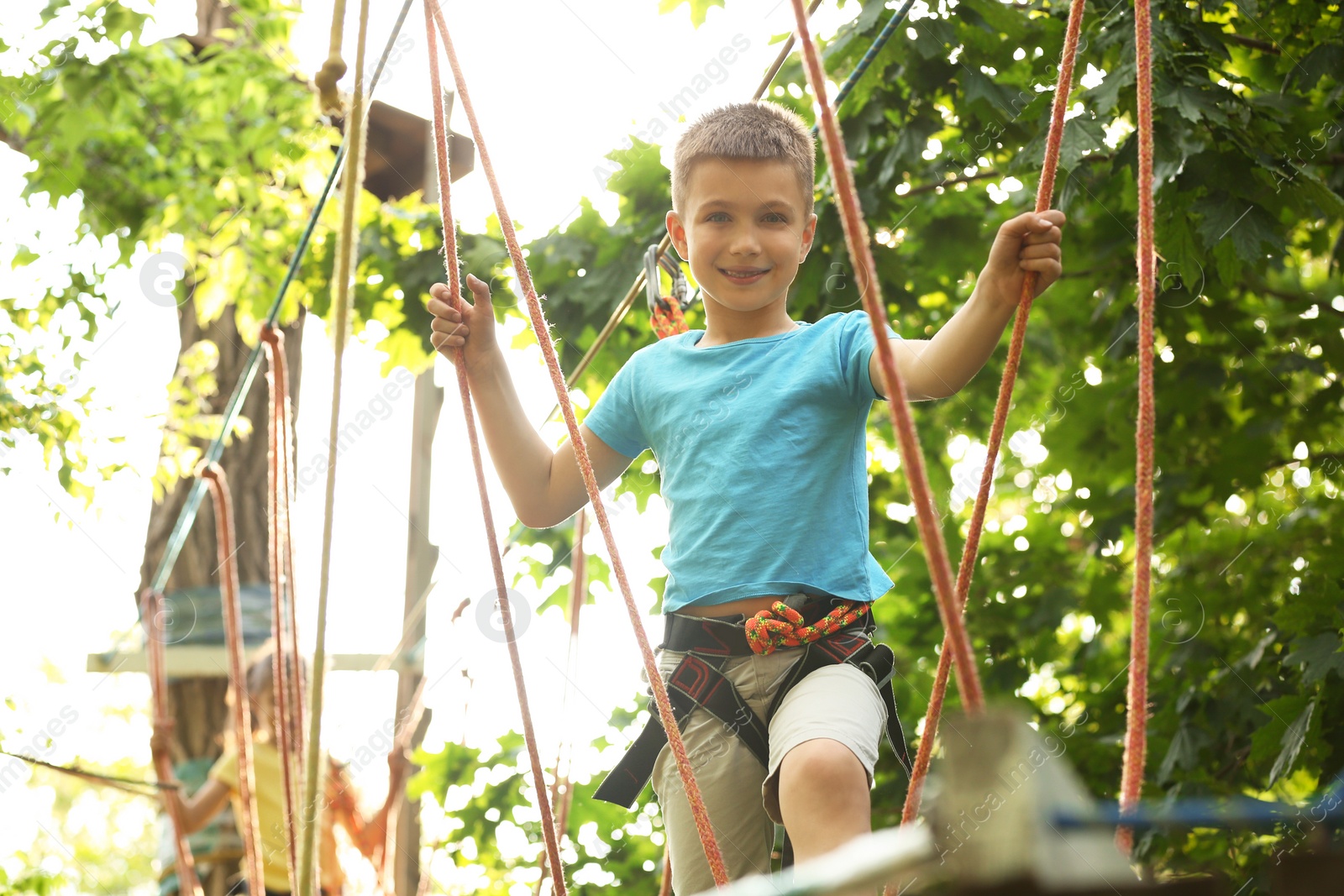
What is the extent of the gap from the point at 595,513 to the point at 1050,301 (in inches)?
118

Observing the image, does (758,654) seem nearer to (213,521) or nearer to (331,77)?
(331,77)

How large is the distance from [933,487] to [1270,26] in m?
1.59

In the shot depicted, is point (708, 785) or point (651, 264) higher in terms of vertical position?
point (651, 264)

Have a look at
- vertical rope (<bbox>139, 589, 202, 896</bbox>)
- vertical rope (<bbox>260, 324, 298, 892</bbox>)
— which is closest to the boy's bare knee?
vertical rope (<bbox>260, 324, 298, 892</bbox>)

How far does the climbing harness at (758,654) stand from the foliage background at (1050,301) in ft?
4.48

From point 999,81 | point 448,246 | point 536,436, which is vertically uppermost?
point 999,81

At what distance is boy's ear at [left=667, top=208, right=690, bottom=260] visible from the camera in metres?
1.64

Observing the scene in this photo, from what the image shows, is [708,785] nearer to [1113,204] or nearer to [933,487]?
[1113,204]

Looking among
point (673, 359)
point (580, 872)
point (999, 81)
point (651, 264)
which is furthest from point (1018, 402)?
point (673, 359)

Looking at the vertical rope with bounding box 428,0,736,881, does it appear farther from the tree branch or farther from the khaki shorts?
the tree branch

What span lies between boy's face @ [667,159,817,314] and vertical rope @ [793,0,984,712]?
55cm

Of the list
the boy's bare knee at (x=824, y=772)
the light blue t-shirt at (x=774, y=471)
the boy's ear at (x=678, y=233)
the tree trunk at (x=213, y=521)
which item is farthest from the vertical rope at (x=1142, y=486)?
the tree trunk at (x=213, y=521)

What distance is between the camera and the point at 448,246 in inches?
57.3

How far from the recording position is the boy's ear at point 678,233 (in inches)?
64.5
